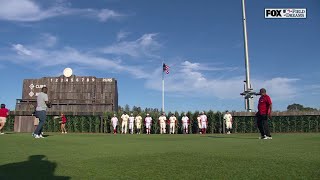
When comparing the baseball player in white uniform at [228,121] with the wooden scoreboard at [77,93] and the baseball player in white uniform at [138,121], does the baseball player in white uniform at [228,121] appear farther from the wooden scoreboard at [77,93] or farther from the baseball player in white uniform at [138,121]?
the wooden scoreboard at [77,93]

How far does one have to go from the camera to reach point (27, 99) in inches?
1716

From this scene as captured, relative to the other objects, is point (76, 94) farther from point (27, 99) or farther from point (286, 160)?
point (286, 160)

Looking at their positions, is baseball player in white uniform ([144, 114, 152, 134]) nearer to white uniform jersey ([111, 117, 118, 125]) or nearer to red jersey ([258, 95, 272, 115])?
white uniform jersey ([111, 117, 118, 125])

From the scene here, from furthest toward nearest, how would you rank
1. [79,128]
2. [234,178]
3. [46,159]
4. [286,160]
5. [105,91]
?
[105,91] < [79,128] < [46,159] < [286,160] < [234,178]

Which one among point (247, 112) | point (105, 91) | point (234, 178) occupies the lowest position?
point (234, 178)

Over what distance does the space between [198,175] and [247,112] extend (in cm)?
2915

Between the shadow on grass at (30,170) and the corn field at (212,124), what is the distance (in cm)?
2803

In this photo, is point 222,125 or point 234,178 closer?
point 234,178

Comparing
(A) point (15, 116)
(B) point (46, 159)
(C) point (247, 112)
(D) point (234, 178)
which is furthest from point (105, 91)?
(D) point (234, 178)

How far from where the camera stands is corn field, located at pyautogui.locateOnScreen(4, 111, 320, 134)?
3244 cm

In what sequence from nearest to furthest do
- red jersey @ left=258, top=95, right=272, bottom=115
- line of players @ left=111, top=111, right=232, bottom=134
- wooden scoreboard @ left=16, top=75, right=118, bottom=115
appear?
red jersey @ left=258, top=95, right=272, bottom=115 < line of players @ left=111, top=111, right=232, bottom=134 < wooden scoreboard @ left=16, top=75, right=118, bottom=115

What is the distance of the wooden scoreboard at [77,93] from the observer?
142ft

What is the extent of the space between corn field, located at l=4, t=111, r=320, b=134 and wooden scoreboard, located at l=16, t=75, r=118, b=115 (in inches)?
254

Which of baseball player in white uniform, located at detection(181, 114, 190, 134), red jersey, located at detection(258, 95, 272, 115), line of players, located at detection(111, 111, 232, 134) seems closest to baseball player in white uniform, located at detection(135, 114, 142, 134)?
line of players, located at detection(111, 111, 232, 134)
